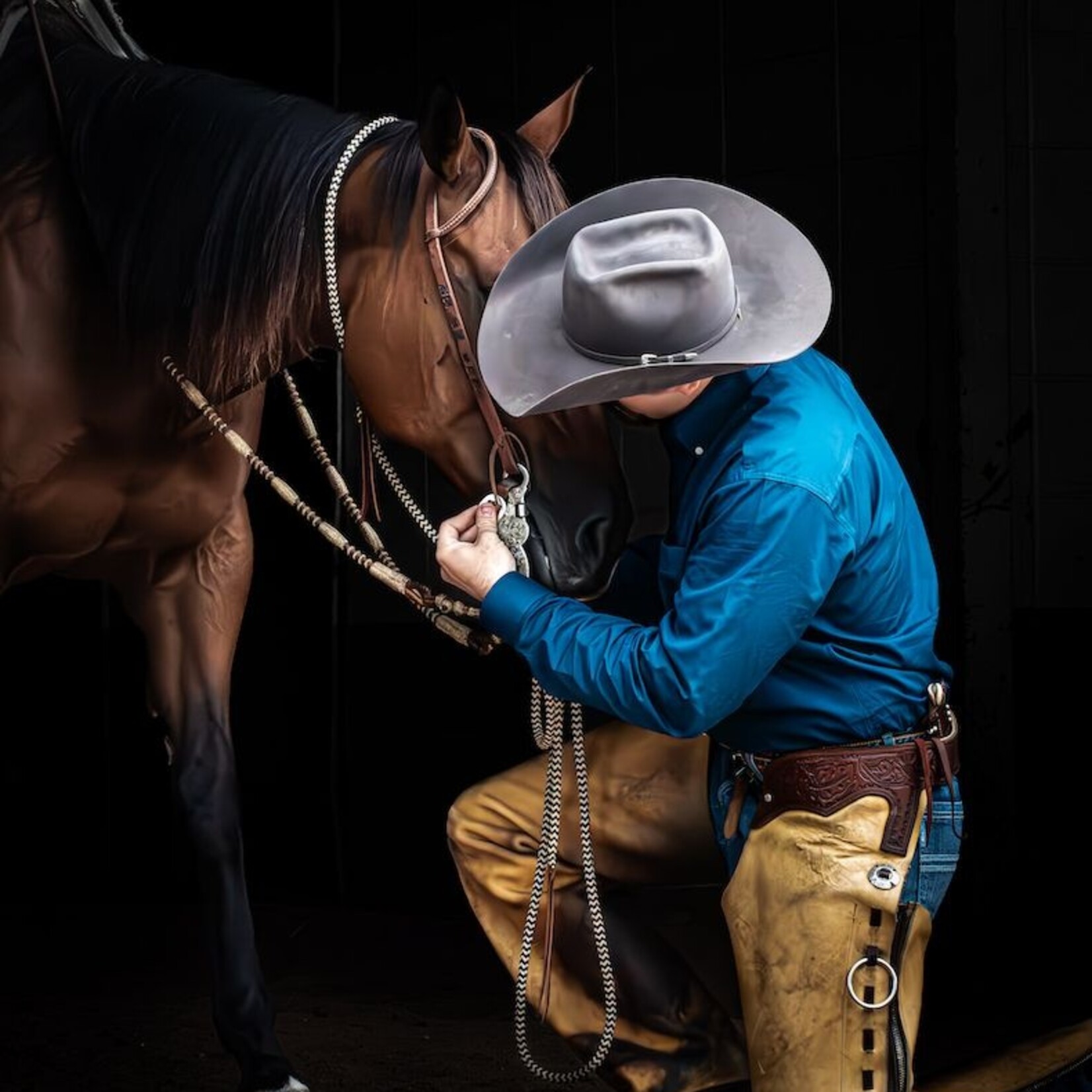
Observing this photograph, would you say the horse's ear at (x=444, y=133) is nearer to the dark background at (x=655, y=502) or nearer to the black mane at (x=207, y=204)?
the black mane at (x=207, y=204)

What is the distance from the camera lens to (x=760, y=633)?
2.00 m

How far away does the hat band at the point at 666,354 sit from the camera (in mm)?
2027

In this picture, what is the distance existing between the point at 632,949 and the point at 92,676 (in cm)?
309

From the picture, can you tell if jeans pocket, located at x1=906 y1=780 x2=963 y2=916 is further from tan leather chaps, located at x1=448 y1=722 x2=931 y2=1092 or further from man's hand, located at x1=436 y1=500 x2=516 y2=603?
man's hand, located at x1=436 y1=500 x2=516 y2=603

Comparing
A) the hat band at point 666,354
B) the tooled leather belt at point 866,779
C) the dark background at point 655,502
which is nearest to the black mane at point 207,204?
the hat band at point 666,354

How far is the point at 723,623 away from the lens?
199cm

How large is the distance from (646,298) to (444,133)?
1.65 feet

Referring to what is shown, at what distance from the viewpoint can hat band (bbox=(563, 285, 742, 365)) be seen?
6.65ft

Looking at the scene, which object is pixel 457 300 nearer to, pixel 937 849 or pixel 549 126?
pixel 549 126

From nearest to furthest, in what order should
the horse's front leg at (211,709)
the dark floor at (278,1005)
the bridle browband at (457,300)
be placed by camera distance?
the bridle browband at (457,300), the horse's front leg at (211,709), the dark floor at (278,1005)

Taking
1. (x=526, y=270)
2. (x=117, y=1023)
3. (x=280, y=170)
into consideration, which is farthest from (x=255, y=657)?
(x=526, y=270)

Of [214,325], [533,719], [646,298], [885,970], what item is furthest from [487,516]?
[885,970]

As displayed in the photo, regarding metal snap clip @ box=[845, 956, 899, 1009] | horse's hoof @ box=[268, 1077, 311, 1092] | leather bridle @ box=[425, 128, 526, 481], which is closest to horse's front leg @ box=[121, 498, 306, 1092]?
horse's hoof @ box=[268, 1077, 311, 1092]

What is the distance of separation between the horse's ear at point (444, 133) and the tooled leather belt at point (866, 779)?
0.94m
